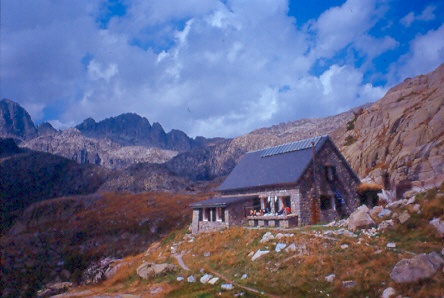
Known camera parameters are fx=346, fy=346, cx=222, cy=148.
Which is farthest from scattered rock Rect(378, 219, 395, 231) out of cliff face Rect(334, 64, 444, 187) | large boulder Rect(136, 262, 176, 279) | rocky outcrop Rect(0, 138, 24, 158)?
rocky outcrop Rect(0, 138, 24, 158)

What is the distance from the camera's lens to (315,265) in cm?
2027

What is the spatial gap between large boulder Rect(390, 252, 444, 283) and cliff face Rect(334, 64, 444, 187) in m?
21.2

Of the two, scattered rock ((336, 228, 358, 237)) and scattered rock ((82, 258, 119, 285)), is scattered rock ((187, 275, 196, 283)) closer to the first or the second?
scattered rock ((336, 228, 358, 237))

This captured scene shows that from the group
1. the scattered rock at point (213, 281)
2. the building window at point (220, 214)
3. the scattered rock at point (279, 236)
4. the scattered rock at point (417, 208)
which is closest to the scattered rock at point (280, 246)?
the scattered rock at point (279, 236)

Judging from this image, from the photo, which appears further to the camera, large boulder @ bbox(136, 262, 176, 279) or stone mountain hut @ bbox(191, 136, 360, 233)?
stone mountain hut @ bbox(191, 136, 360, 233)

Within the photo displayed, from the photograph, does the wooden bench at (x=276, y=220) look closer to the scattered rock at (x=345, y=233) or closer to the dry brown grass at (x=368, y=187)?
the scattered rock at (x=345, y=233)

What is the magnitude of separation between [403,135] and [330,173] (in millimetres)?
19270

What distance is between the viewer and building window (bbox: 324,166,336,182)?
36375 mm

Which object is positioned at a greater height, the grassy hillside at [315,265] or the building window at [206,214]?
the building window at [206,214]

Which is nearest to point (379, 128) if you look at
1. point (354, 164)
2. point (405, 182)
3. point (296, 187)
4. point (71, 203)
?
point (354, 164)

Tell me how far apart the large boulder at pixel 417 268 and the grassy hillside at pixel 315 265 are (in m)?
0.26

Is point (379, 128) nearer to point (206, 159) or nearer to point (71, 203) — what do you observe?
point (71, 203)

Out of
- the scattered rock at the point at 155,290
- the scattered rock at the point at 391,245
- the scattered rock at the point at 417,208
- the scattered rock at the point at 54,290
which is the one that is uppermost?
the scattered rock at the point at 417,208

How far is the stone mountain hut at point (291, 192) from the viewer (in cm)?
3375
